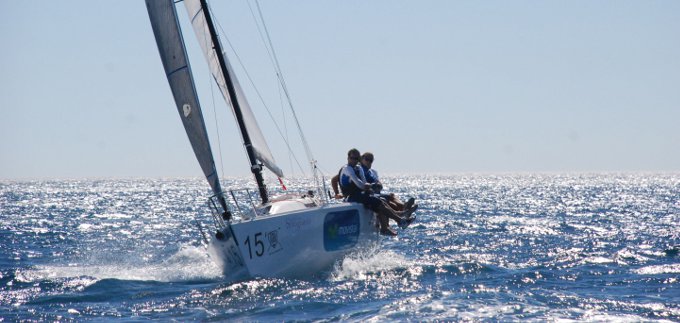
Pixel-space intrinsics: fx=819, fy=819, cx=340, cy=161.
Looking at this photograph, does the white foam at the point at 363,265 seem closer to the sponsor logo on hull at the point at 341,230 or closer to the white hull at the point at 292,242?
the white hull at the point at 292,242

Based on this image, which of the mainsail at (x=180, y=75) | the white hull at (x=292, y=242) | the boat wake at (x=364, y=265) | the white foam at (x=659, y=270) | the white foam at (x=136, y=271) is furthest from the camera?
the white foam at (x=136, y=271)

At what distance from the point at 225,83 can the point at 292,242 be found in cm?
373

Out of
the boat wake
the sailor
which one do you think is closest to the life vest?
the sailor

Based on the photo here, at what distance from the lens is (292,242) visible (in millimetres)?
11508

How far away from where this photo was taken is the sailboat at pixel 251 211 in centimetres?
1149

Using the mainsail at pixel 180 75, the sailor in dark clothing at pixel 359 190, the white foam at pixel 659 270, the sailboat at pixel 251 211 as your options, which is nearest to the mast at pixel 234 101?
the sailboat at pixel 251 211

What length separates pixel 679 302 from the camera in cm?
960

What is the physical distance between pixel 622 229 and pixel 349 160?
1134cm

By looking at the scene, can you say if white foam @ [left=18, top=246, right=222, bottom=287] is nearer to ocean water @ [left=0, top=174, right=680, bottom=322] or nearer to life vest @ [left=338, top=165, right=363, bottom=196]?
ocean water @ [left=0, top=174, right=680, bottom=322]

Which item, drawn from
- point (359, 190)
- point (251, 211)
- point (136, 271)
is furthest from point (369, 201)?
point (136, 271)

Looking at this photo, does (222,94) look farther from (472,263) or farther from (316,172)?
(472,263)

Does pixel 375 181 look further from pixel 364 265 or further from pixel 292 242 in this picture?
pixel 292 242

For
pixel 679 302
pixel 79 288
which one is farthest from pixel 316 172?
pixel 679 302

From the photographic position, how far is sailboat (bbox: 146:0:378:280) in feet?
37.7
